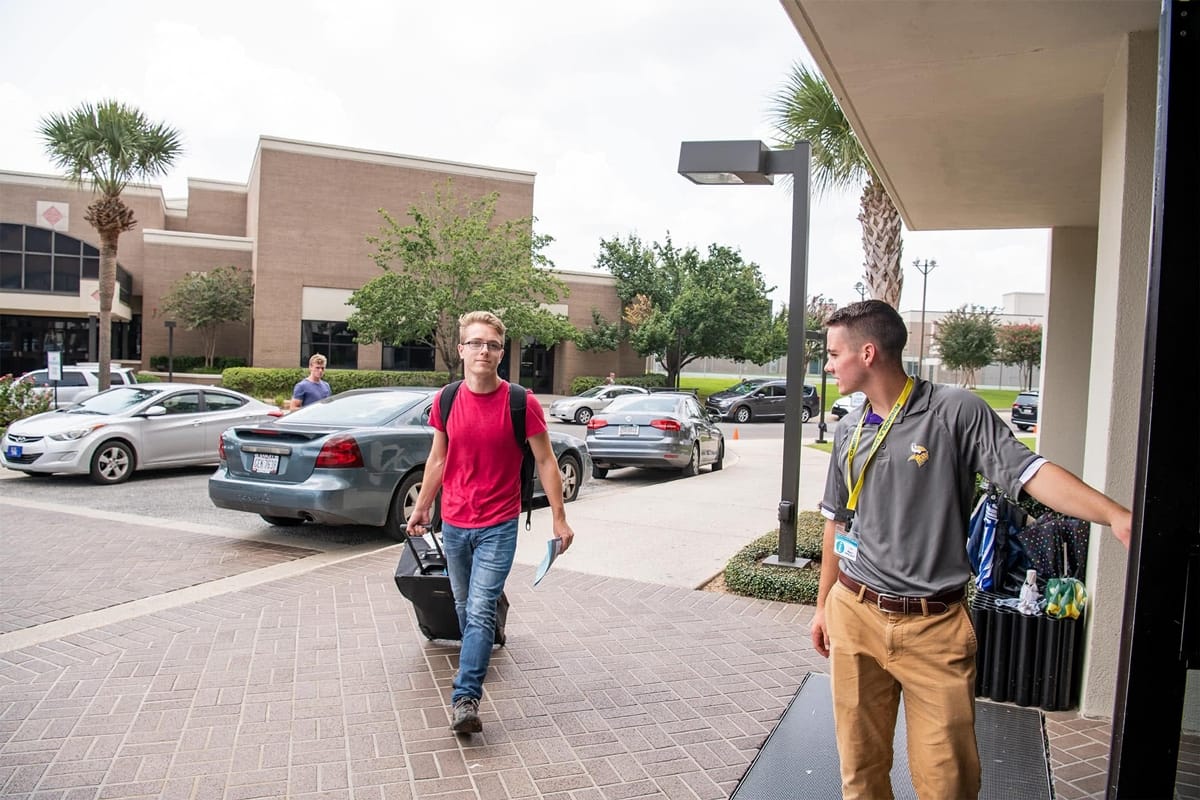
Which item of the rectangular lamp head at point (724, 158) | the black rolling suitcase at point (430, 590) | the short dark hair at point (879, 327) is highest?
the rectangular lamp head at point (724, 158)

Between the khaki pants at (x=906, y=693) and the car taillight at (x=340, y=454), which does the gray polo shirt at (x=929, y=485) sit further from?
the car taillight at (x=340, y=454)

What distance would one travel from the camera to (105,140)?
21906 millimetres

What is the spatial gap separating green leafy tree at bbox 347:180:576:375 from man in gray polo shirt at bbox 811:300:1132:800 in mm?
27336

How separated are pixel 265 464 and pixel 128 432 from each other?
510 cm

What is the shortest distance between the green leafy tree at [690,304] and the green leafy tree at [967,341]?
20.5 meters

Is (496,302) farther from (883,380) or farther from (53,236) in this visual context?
(883,380)

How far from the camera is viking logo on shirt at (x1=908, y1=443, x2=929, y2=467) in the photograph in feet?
8.43

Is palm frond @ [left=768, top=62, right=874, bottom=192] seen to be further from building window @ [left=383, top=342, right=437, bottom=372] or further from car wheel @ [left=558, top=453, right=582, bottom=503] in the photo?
building window @ [left=383, top=342, right=437, bottom=372]

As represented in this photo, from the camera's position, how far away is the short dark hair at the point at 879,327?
107 inches

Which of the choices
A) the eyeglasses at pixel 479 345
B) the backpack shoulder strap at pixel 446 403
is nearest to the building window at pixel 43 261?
the backpack shoulder strap at pixel 446 403

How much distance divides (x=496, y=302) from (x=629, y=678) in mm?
26372

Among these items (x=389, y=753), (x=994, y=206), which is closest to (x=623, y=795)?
(x=389, y=753)

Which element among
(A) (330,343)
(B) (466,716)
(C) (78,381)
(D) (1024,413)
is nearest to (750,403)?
(D) (1024,413)

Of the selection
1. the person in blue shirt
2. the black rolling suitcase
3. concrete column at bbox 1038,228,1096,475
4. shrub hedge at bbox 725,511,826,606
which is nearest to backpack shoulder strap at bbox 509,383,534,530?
the black rolling suitcase
